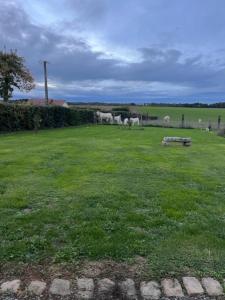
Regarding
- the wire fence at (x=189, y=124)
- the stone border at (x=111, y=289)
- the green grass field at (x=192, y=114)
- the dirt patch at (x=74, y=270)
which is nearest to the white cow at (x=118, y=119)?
the wire fence at (x=189, y=124)

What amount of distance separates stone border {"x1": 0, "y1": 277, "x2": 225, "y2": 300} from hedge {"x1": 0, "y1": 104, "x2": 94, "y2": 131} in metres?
18.3

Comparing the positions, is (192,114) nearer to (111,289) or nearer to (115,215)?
(115,215)

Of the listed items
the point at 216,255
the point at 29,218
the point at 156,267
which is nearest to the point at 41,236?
the point at 29,218

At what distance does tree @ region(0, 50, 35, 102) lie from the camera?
104 feet

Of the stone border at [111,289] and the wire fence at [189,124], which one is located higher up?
the stone border at [111,289]

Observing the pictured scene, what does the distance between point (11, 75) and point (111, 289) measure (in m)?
31.6

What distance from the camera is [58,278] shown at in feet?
10.3

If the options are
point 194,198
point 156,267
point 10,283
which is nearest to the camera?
point 10,283

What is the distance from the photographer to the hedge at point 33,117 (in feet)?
68.6

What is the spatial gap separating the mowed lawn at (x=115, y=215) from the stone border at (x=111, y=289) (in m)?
0.20

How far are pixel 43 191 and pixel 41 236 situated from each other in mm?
1995

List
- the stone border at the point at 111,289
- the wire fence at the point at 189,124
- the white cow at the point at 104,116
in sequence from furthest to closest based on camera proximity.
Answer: the white cow at the point at 104,116, the wire fence at the point at 189,124, the stone border at the point at 111,289

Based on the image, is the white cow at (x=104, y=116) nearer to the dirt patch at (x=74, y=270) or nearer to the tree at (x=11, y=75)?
the tree at (x=11, y=75)

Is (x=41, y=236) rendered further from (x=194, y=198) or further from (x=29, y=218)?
(x=194, y=198)
